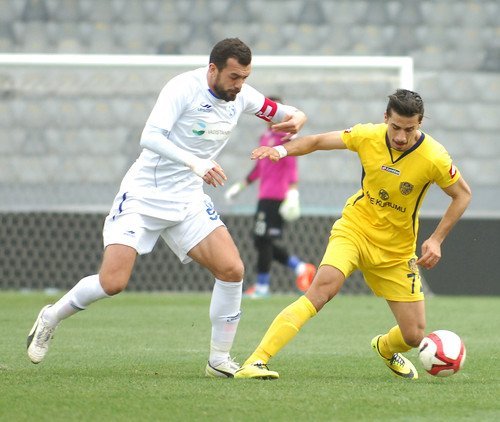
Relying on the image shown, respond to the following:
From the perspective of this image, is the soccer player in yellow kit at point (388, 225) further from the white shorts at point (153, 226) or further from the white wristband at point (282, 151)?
the white shorts at point (153, 226)

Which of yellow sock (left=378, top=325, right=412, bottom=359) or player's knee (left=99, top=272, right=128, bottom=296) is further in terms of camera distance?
yellow sock (left=378, top=325, right=412, bottom=359)

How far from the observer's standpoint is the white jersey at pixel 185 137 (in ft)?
20.2

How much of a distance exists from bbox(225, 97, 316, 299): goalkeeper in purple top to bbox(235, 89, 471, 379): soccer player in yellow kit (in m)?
5.66

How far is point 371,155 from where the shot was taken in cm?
627

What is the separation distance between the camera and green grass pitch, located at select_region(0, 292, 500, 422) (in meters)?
4.82

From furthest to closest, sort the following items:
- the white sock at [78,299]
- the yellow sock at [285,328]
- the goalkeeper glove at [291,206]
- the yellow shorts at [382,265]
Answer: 1. the goalkeeper glove at [291,206]
2. the yellow shorts at [382,265]
3. the white sock at [78,299]
4. the yellow sock at [285,328]

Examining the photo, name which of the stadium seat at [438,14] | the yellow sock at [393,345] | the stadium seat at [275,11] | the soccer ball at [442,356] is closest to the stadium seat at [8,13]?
the stadium seat at [275,11]

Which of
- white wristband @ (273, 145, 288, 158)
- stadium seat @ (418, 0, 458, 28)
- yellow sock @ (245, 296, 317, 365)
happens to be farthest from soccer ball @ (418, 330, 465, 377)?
stadium seat @ (418, 0, 458, 28)

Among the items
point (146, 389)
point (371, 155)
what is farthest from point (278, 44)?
point (146, 389)

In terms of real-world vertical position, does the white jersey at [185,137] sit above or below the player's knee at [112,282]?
above

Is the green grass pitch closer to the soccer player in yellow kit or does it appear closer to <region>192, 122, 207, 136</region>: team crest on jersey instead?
the soccer player in yellow kit

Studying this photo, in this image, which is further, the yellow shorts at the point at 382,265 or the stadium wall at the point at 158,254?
the stadium wall at the point at 158,254

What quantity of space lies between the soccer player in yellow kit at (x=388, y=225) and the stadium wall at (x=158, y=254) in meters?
6.27

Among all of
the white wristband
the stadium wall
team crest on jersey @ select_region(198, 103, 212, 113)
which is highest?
team crest on jersey @ select_region(198, 103, 212, 113)
